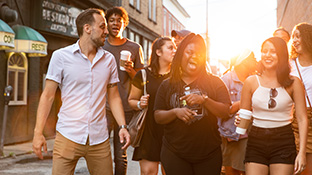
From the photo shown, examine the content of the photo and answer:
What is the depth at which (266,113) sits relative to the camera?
353cm

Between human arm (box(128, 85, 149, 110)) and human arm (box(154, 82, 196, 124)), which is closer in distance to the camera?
human arm (box(154, 82, 196, 124))

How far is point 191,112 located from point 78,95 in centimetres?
107

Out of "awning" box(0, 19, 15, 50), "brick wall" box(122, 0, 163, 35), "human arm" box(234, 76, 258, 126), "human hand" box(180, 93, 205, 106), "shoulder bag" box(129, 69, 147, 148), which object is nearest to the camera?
"human hand" box(180, 93, 205, 106)

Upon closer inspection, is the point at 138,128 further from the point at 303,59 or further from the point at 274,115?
the point at 303,59

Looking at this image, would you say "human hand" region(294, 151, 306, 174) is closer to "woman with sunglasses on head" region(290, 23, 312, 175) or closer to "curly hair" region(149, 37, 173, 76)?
"woman with sunglasses on head" region(290, 23, 312, 175)

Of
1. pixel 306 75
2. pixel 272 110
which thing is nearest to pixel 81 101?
pixel 272 110

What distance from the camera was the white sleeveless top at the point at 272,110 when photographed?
3486mm

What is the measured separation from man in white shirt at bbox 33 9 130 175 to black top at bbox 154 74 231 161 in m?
0.54

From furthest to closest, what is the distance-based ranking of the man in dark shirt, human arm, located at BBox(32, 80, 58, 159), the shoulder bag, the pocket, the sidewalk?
the sidewalk, the man in dark shirt, the shoulder bag, the pocket, human arm, located at BBox(32, 80, 58, 159)

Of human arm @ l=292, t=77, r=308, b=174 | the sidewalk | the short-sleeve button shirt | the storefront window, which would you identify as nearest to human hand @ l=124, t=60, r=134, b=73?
the short-sleeve button shirt

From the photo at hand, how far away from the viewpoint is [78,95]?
3.46 metres

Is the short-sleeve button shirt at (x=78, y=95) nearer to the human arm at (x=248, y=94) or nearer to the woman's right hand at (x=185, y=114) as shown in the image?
the woman's right hand at (x=185, y=114)

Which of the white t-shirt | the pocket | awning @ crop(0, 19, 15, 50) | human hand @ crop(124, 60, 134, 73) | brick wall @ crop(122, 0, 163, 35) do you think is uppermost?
brick wall @ crop(122, 0, 163, 35)

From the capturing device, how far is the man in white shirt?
133 inches
